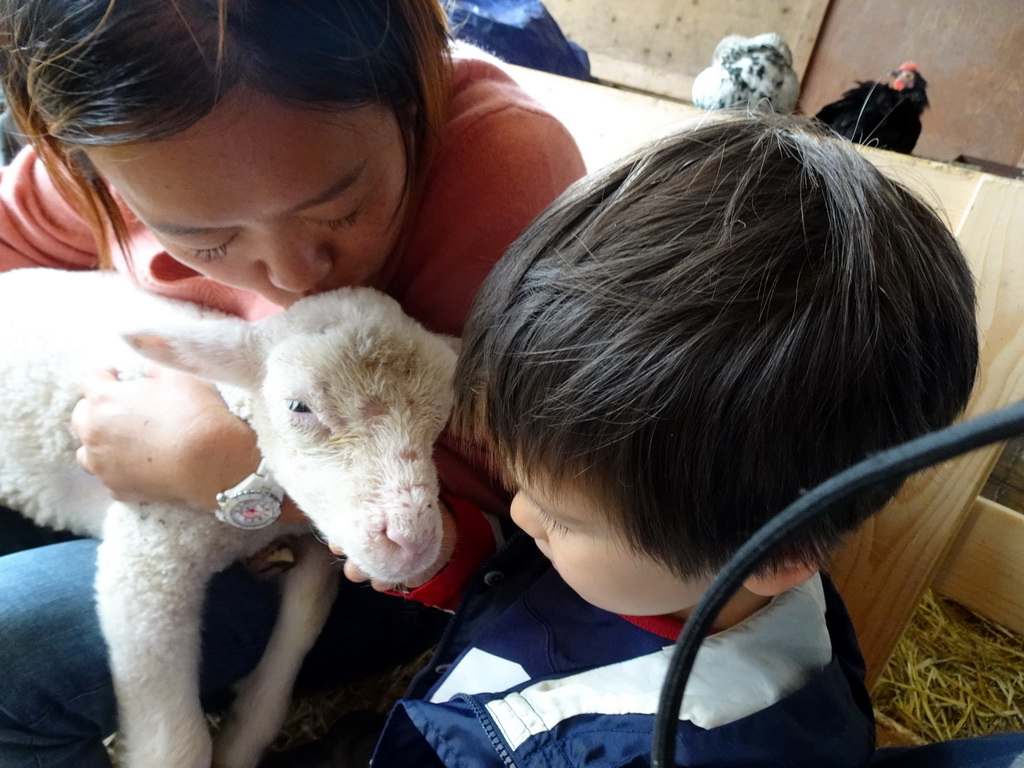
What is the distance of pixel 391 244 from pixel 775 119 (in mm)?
397

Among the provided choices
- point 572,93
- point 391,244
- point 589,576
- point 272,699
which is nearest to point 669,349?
point 589,576

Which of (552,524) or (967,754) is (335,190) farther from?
(967,754)

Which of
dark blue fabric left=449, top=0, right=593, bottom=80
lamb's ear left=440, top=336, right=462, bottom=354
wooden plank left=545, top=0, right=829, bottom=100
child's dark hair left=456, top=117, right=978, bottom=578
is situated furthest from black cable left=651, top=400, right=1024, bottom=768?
wooden plank left=545, top=0, right=829, bottom=100

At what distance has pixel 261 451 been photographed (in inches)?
27.2

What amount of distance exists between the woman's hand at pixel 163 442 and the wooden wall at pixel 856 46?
2106 mm

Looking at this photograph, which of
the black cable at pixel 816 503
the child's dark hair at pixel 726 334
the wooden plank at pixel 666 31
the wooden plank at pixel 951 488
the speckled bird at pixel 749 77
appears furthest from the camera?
the wooden plank at pixel 666 31

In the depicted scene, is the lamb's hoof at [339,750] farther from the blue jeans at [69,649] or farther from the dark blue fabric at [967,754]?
the dark blue fabric at [967,754]

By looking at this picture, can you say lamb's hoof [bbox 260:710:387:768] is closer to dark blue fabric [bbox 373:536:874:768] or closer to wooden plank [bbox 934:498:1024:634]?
dark blue fabric [bbox 373:536:874:768]

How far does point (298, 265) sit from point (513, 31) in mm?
1174

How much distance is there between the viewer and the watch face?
688 millimetres

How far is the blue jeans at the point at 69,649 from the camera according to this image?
691 mm

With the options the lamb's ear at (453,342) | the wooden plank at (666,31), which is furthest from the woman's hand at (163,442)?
the wooden plank at (666,31)

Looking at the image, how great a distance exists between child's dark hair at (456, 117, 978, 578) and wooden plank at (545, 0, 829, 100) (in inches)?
83.9

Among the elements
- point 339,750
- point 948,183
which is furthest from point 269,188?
point 948,183
